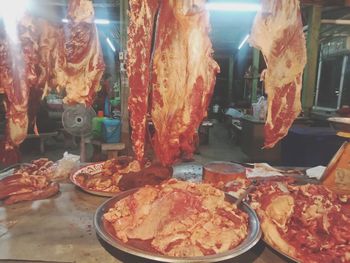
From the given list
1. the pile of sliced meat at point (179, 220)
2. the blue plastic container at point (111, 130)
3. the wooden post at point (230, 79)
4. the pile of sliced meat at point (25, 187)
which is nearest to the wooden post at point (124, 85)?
the blue plastic container at point (111, 130)

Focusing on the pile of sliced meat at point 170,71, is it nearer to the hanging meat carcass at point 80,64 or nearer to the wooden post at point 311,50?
the hanging meat carcass at point 80,64

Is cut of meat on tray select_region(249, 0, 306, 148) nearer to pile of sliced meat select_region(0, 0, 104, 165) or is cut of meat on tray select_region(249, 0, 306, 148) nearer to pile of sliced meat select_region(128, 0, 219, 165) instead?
pile of sliced meat select_region(128, 0, 219, 165)

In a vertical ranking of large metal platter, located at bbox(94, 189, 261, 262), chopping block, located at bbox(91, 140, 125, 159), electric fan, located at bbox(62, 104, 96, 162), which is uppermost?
electric fan, located at bbox(62, 104, 96, 162)

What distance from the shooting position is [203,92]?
7.24 feet

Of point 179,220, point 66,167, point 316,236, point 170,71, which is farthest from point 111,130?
point 316,236

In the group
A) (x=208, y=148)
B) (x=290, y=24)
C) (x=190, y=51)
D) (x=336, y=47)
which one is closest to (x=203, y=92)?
(x=190, y=51)

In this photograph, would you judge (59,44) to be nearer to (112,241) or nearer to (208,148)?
(112,241)

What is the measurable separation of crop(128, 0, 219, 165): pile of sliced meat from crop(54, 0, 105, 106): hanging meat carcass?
0.40 metres

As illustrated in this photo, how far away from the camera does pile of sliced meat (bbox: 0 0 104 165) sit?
8.11ft

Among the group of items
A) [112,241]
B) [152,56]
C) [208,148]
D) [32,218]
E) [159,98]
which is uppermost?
[152,56]

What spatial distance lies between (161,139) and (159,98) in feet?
1.07

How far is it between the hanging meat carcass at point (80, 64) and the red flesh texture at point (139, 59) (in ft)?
1.31

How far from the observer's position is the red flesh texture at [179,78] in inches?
85.9

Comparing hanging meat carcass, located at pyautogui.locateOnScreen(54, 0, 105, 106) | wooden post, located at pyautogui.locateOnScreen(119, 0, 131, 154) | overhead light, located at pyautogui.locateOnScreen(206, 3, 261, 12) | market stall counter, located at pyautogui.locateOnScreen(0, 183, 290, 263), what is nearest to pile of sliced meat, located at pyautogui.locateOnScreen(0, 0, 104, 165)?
hanging meat carcass, located at pyautogui.locateOnScreen(54, 0, 105, 106)
